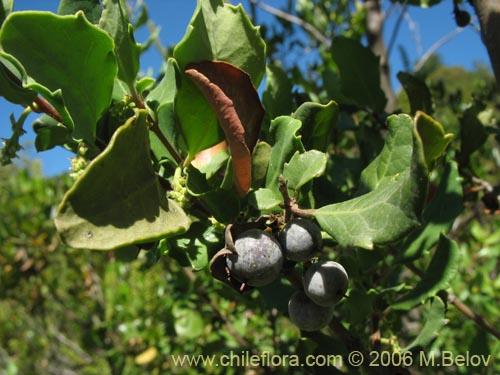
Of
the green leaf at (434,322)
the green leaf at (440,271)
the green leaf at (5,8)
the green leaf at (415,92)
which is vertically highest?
the green leaf at (5,8)

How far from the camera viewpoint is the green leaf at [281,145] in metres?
0.75

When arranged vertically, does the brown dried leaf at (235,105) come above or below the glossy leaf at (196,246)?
above

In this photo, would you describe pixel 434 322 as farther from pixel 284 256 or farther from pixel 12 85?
pixel 12 85

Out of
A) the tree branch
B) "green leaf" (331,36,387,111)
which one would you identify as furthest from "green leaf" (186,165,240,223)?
the tree branch

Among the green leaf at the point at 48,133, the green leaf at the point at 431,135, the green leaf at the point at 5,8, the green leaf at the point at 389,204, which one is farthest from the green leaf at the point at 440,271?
the green leaf at the point at 5,8

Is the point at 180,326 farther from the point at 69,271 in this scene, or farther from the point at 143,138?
the point at 69,271

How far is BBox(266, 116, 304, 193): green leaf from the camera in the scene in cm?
75

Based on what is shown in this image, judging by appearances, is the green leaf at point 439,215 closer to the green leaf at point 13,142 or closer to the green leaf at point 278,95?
the green leaf at point 278,95

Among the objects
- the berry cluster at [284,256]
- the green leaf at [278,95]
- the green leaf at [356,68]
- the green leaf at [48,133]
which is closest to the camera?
the berry cluster at [284,256]

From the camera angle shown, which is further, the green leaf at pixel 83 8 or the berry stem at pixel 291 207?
the green leaf at pixel 83 8

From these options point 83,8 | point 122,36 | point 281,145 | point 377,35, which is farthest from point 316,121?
point 377,35

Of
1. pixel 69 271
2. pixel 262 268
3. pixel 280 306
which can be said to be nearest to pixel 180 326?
pixel 280 306

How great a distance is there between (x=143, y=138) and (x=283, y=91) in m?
0.46

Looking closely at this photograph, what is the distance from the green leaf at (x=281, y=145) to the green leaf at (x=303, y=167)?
2cm
